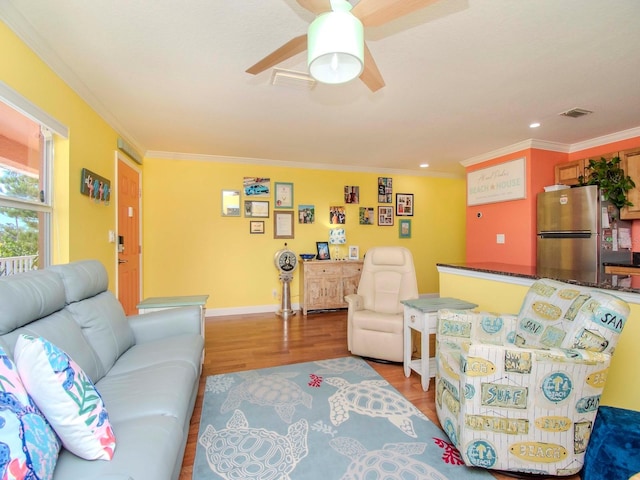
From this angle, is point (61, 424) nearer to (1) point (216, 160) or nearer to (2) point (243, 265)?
(2) point (243, 265)

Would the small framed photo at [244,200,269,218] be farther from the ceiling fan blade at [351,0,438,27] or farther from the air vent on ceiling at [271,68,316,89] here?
the ceiling fan blade at [351,0,438,27]

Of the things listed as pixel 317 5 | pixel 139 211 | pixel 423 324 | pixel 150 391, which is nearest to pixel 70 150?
pixel 139 211

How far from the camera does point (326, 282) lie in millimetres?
4492

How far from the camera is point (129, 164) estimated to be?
354 centimetres

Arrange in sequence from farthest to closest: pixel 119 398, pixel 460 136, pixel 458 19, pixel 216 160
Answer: pixel 216 160, pixel 460 136, pixel 458 19, pixel 119 398

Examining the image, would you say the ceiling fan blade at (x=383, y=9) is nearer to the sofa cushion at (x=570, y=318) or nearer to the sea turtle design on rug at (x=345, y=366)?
the sofa cushion at (x=570, y=318)

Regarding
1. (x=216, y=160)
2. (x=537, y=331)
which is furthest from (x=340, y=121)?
(x=537, y=331)

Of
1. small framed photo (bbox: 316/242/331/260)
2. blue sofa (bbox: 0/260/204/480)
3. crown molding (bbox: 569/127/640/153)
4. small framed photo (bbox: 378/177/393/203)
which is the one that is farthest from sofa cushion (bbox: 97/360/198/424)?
crown molding (bbox: 569/127/640/153)

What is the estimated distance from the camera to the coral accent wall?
3695 millimetres

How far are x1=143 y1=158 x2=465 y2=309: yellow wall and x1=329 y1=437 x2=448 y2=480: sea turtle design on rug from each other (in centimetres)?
316

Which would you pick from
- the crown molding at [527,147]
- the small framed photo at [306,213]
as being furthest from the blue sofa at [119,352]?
the crown molding at [527,147]

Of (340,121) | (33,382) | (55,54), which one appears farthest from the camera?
(340,121)

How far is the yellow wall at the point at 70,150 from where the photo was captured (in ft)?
5.60

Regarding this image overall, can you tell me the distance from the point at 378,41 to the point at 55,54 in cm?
213
